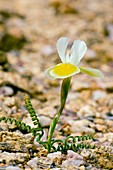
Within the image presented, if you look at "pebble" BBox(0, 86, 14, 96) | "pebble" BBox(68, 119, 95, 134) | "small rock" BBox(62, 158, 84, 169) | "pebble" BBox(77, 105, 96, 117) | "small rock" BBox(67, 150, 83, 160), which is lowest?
"small rock" BBox(62, 158, 84, 169)

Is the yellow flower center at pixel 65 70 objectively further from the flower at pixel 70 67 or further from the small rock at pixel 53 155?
the small rock at pixel 53 155

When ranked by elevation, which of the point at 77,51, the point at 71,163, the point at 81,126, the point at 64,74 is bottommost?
the point at 71,163

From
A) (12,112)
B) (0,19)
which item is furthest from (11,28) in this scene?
(12,112)

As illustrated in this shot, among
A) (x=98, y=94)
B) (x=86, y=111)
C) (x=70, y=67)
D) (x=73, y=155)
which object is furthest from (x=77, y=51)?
(x=98, y=94)

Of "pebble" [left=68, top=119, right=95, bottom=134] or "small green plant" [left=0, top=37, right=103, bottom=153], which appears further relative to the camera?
"pebble" [left=68, top=119, right=95, bottom=134]

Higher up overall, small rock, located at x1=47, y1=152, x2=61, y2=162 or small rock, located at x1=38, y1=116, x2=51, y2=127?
small rock, located at x1=38, y1=116, x2=51, y2=127

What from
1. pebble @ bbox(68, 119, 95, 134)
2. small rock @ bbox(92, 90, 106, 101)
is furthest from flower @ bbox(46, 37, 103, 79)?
small rock @ bbox(92, 90, 106, 101)

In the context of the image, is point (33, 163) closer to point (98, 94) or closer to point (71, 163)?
point (71, 163)

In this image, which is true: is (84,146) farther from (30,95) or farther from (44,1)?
(44,1)

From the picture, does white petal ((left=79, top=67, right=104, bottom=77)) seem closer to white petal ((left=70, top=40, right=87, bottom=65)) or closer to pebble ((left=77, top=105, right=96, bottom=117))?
white petal ((left=70, top=40, right=87, bottom=65))
